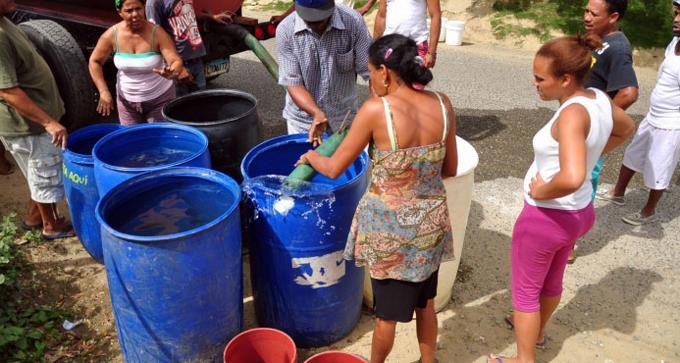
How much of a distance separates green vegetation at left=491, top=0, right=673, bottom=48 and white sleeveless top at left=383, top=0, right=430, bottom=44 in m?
5.41

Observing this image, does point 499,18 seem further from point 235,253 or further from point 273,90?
point 235,253

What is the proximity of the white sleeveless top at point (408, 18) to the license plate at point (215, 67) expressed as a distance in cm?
202

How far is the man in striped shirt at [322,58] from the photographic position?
10.4 feet

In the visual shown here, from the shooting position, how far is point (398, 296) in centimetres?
244

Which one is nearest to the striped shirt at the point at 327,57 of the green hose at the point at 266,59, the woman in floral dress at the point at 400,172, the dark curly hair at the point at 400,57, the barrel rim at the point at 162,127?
the barrel rim at the point at 162,127

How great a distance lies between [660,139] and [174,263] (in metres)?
3.64

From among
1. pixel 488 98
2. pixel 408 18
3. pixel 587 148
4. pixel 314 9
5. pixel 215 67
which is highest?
pixel 314 9

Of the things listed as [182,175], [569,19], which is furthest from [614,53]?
[569,19]

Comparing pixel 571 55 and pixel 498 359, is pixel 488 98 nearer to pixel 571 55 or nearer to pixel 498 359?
pixel 498 359

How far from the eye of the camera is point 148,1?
435 centimetres

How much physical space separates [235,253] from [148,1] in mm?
2726

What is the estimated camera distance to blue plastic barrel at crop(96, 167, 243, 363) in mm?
2289

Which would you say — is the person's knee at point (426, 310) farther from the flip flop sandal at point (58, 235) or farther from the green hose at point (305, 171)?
the flip flop sandal at point (58, 235)

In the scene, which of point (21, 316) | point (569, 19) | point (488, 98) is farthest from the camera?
point (569, 19)
